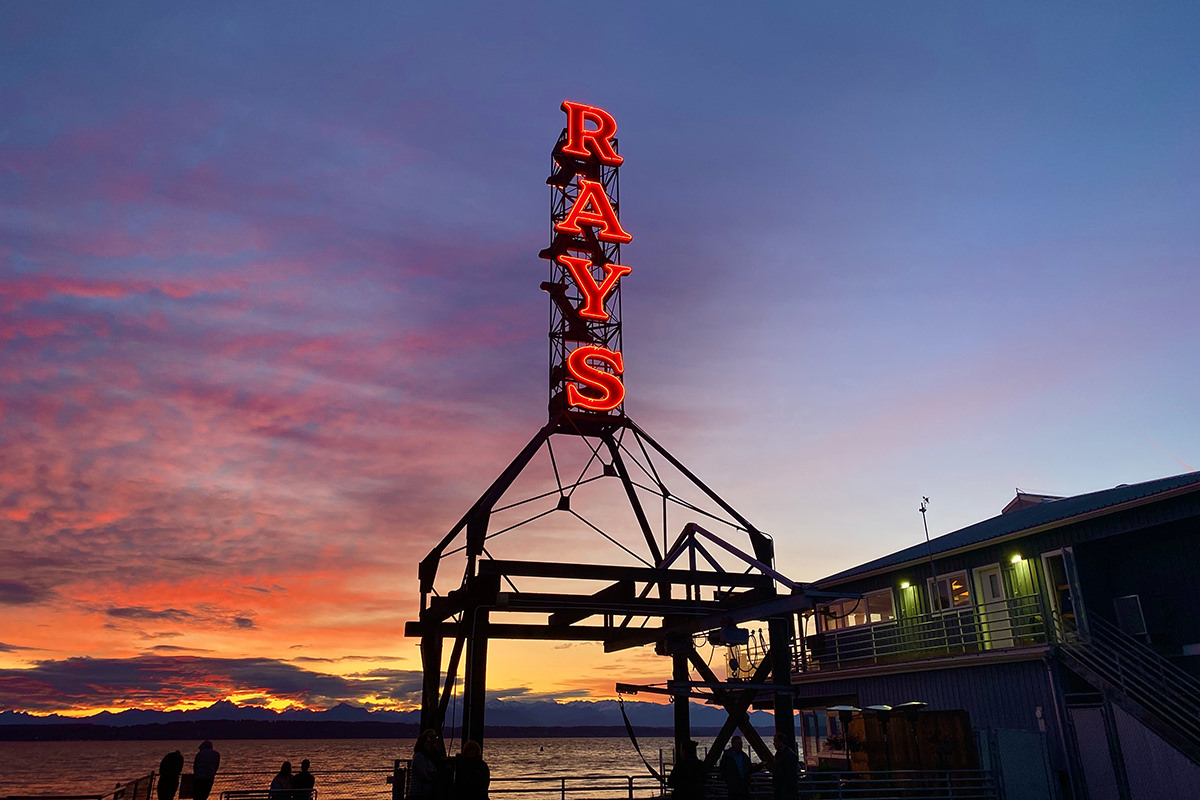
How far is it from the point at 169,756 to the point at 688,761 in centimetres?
1315

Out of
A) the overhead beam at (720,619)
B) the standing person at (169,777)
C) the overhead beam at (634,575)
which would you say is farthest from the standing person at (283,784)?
the overhead beam at (720,619)

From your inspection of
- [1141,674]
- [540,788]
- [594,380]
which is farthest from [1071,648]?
[540,788]

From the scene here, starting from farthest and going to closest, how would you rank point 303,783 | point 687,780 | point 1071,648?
point 1071,648, point 303,783, point 687,780

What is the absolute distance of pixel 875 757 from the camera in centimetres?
2183

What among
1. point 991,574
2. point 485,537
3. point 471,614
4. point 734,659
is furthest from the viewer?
point 734,659

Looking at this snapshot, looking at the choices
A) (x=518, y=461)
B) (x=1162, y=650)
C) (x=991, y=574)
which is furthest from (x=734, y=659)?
(x=518, y=461)

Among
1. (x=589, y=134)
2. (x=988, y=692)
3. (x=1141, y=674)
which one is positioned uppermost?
(x=589, y=134)

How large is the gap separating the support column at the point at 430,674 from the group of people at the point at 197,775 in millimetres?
4963

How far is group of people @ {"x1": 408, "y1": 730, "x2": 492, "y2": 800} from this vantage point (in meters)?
13.0

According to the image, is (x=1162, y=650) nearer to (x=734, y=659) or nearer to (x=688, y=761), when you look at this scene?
(x=688, y=761)

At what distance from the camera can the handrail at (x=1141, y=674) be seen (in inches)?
801

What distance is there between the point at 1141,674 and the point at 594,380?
16.7 metres

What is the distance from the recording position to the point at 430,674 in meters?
21.5

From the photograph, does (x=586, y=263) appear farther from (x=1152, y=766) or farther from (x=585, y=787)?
(x=585, y=787)
